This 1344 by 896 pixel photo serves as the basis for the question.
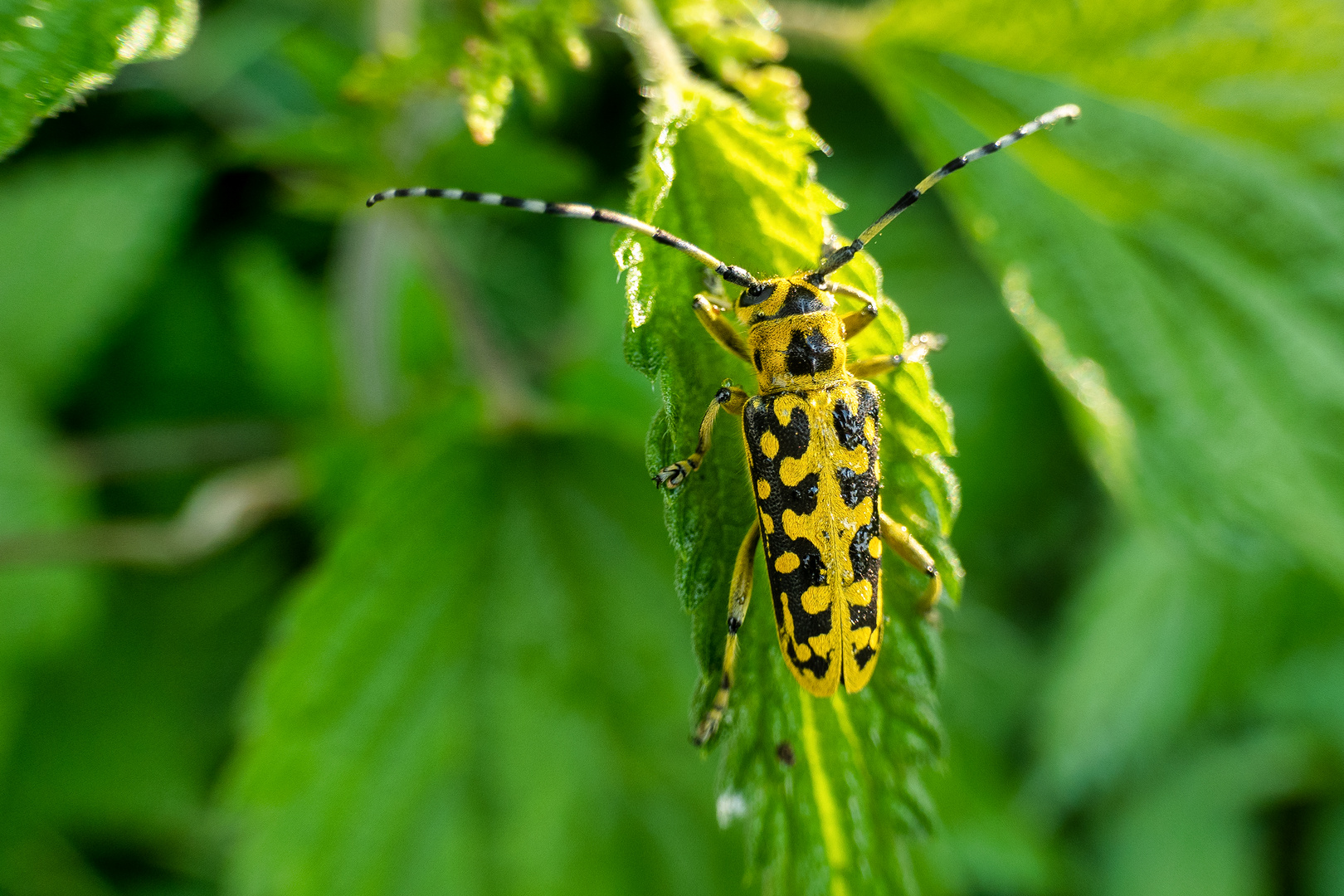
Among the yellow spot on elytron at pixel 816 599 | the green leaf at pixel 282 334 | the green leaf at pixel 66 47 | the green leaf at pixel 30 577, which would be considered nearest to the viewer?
the green leaf at pixel 66 47

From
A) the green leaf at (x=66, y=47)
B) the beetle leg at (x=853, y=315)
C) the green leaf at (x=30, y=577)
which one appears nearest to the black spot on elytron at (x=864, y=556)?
the beetle leg at (x=853, y=315)

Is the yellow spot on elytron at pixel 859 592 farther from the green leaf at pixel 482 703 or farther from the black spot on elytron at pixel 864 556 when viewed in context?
the green leaf at pixel 482 703

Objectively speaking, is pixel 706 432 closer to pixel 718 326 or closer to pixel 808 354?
pixel 718 326

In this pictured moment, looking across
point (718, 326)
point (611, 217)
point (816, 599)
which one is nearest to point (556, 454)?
point (718, 326)

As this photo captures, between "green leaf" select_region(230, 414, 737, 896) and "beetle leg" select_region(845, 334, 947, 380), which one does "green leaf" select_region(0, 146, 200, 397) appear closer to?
"green leaf" select_region(230, 414, 737, 896)

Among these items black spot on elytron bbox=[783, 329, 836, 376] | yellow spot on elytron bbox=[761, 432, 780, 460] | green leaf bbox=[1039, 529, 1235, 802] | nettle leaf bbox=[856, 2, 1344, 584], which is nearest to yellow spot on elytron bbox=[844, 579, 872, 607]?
yellow spot on elytron bbox=[761, 432, 780, 460]

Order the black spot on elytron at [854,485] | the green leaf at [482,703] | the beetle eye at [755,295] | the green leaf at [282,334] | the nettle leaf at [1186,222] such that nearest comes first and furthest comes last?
the black spot on elytron at [854,485] → the beetle eye at [755,295] → the green leaf at [482,703] → the nettle leaf at [1186,222] → the green leaf at [282,334]
